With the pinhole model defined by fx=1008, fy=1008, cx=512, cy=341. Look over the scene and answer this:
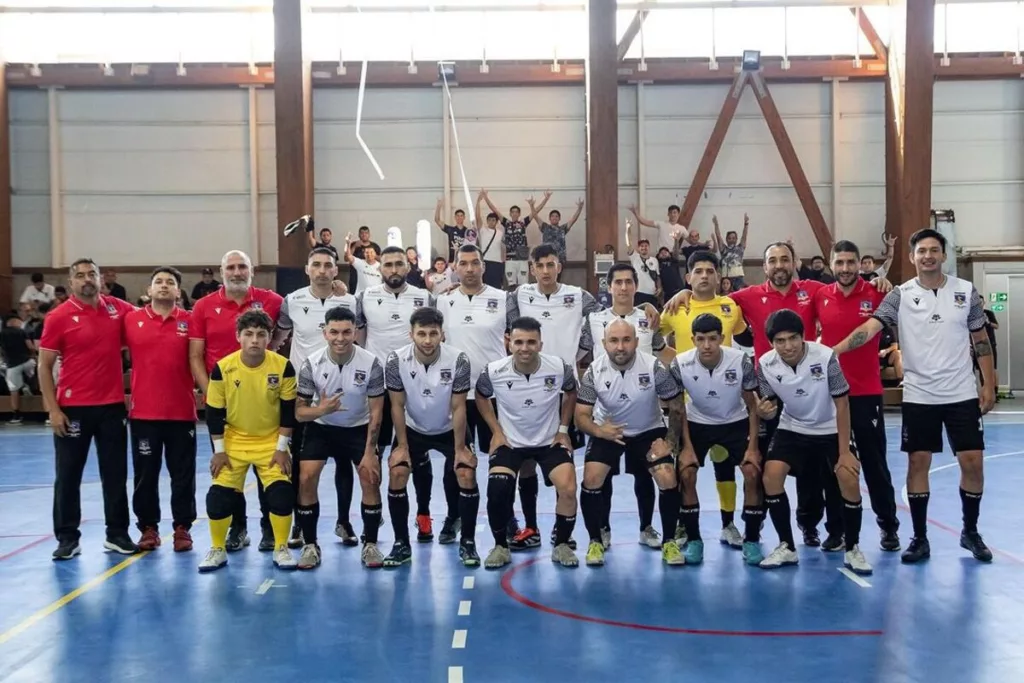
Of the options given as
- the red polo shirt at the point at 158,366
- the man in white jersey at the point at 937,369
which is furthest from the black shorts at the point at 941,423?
the red polo shirt at the point at 158,366

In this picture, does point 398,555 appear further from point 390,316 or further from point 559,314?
point 559,314

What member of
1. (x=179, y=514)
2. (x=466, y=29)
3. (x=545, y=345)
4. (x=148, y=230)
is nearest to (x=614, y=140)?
(x=466, y=29)

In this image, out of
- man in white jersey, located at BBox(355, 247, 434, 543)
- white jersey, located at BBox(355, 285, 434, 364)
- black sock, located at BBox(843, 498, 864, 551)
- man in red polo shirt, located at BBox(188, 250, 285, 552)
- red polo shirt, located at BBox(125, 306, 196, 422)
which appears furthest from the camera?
white jersey, located at BBox(355, 285, 434, 364)

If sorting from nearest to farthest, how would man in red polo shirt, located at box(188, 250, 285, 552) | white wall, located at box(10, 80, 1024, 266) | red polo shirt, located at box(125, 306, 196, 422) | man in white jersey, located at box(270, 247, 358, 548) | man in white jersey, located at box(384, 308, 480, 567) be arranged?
man in white jersey, located at box(384, 308, 480, 567)
red polo shirt, located at box(125, 306, 196, 422)
man in red polo shirt, located at box(188, 250, 285, 552)
man in white jersey, located at box(270, 247, 358, 548)
white wall, located at box(10, 80, 1024, 266)

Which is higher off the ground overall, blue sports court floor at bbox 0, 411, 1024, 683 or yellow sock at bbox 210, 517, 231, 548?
yellow sock at bbox 210, 517, 231, 548

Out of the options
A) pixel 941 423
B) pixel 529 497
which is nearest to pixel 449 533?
pixel 529 497

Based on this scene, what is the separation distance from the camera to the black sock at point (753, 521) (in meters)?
6.72

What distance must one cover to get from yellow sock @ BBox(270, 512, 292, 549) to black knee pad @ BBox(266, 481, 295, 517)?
3 centimetres

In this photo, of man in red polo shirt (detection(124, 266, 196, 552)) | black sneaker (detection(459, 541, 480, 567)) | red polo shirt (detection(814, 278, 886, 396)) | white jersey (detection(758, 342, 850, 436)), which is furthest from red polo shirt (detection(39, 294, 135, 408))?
red polo shirt (detection(814, 278, 886, 396))

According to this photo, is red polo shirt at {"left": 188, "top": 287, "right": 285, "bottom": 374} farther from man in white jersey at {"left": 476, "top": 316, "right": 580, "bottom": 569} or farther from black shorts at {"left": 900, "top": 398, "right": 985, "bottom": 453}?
black shorts at {"left": 900, "top": 398, "right": 985, "bottom": 453}

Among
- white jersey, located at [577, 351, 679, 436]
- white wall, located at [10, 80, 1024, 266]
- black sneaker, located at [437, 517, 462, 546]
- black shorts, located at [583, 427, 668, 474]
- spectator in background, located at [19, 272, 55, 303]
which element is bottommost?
black sneaker, located at [437, 517, 462, 546]

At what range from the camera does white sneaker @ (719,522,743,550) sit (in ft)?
23.8

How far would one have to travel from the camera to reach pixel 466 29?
21109 mm

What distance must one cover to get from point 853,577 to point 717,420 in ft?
4.44
